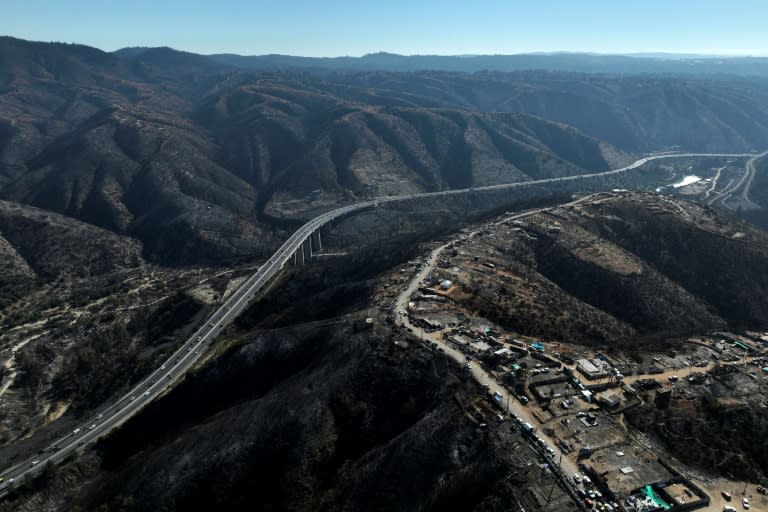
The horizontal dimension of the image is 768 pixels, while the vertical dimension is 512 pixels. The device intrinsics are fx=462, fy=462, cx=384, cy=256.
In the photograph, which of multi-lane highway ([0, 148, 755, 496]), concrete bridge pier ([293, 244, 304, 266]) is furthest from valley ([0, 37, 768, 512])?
concrete bridge pier ([293, 244, 304, 266])

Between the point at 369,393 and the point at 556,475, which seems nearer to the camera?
the point at 556,475

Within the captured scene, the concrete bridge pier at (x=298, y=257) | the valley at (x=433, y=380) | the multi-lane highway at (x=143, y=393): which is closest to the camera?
the valley at (x=433, y=380)

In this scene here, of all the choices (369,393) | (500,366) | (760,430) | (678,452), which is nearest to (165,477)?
(369,393)

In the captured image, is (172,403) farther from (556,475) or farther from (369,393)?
(556,475)

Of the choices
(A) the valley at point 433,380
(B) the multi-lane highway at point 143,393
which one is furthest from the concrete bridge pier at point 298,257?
(B) the multi-lane highway at point 143,393

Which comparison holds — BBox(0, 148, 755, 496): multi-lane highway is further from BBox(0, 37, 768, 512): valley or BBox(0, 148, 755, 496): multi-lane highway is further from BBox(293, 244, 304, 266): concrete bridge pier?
BBox(293, 244, 304, 266): concrete bridge pier

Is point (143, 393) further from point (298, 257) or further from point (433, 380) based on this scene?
point (298, 257)

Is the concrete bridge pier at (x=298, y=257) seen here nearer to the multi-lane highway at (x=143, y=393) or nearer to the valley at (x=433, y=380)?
the valley at (x=433, y=380)

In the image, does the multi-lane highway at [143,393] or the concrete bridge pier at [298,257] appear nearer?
the multi-lane highway at [143,393]

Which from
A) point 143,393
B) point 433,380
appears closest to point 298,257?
point 143,393

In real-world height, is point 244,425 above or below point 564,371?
below

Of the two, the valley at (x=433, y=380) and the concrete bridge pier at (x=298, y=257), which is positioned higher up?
the valley at (x=433, y=380)
